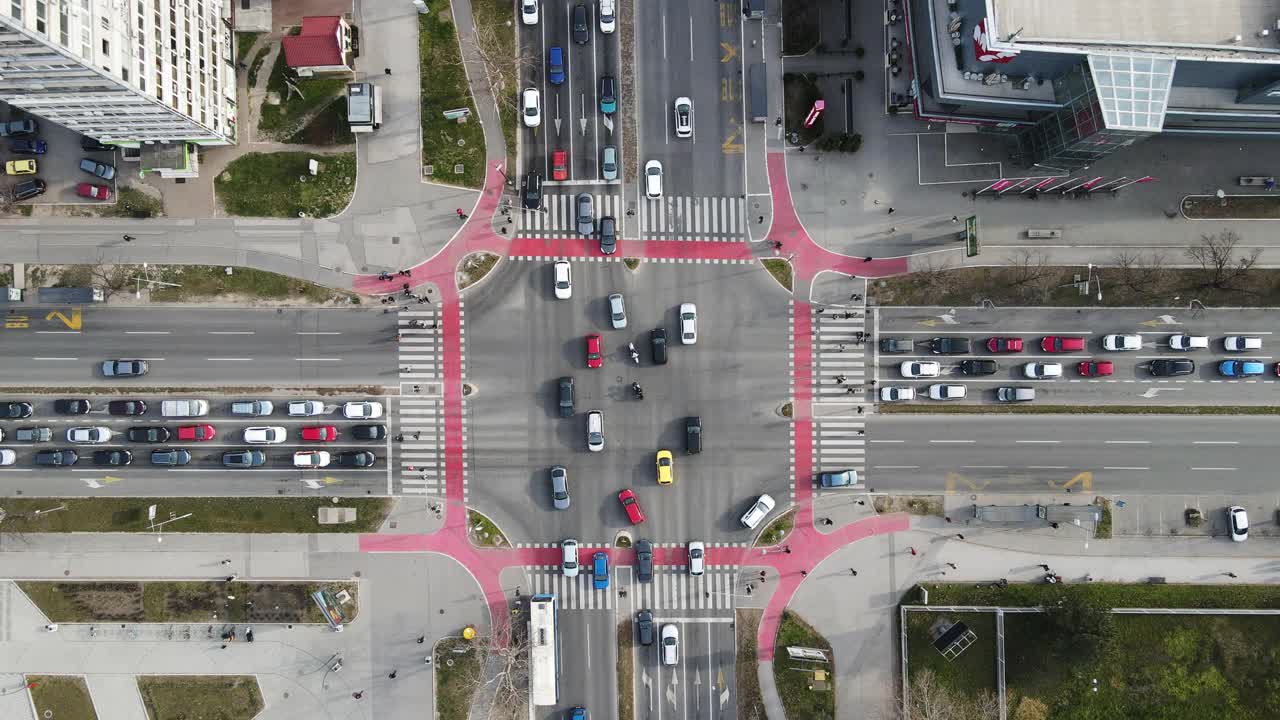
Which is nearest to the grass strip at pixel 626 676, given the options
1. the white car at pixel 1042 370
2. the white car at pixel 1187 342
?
the white car at pixel 1042 370

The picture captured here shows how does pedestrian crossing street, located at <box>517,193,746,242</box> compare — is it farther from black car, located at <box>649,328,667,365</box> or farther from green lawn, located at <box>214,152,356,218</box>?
green lawn, located at <box>214,152,356,218</box>

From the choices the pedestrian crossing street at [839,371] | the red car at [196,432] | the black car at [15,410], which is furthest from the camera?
the pedestrian crossing street at [839,371]

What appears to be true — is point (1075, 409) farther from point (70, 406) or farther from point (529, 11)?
point (70, 406)

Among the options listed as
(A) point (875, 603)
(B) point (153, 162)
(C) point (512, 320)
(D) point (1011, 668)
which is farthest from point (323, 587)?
(D) point (1011, 668)

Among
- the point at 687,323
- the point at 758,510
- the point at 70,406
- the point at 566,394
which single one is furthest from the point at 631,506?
the point at 70,406

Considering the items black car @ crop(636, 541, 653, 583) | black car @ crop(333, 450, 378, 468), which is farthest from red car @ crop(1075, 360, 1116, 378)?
black car @ crop(333, 450, 378, 468)

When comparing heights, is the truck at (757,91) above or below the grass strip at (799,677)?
above

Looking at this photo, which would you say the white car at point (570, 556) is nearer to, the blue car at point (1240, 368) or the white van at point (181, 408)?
the white van at point (181, 408)
